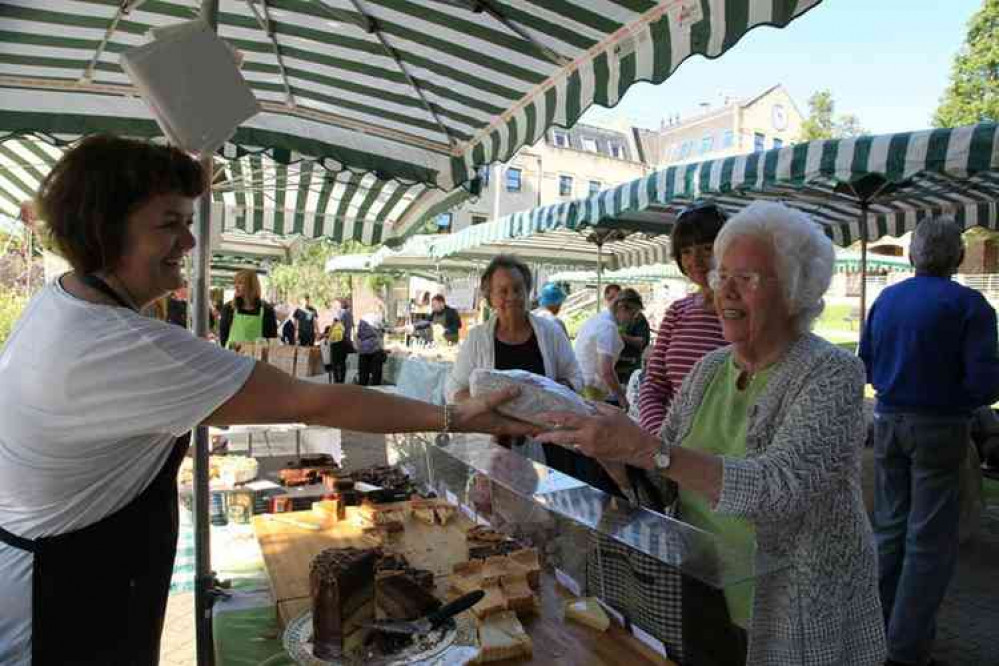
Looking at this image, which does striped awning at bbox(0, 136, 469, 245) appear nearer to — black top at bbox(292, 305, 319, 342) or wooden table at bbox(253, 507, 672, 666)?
wooden table at bbox(253, 507, 672, 666)

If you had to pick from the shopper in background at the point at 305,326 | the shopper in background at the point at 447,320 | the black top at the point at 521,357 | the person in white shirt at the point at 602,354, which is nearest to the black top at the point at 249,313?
the person in white shirt at the point at 602,354

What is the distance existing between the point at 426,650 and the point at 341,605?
0.19 m

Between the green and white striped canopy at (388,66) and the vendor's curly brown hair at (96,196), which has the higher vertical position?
the green and white striped canopy at (388,66)

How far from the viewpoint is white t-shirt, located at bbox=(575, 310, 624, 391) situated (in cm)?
593

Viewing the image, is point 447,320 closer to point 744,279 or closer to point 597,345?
point 597,345

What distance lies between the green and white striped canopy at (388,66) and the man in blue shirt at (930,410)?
1924mm

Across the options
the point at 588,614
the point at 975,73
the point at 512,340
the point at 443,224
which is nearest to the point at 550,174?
the point at 443,224

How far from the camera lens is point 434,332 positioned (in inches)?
582

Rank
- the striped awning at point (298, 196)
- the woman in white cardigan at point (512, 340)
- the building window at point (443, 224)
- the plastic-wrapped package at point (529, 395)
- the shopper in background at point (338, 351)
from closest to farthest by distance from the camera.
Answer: the plastic-wrapped package at point (529, 395) → the woman in white cardigan at point (512, 340) → the striped awning at point (298, 196) → the shopper in background at point (338, 351) → the building window at point (443, 224)

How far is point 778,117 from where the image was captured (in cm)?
5219

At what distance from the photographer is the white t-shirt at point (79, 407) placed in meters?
1.19

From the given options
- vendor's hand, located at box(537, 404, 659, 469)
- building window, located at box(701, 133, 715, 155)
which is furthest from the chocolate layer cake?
building window, located at box(701, 133, 715, 155)

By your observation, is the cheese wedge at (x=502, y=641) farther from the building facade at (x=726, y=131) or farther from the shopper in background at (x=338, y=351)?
the building facade at (x=726, y=131)

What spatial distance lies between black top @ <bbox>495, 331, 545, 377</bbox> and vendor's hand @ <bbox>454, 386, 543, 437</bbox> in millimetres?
1781
